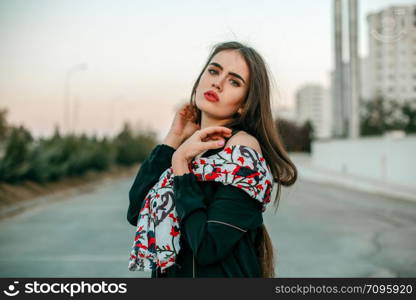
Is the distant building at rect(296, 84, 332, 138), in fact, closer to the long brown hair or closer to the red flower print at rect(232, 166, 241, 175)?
the long brown hair

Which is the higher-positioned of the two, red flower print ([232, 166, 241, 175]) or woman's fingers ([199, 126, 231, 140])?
woman's fingers ([199, 126, 231, 140])

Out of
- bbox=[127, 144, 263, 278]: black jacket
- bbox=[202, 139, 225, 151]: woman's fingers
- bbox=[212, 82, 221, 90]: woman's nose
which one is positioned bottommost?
bbox=[127, 144, 263, 278]: black jacket

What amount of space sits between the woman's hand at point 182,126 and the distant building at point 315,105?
185 metres

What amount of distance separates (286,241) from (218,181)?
635 cm

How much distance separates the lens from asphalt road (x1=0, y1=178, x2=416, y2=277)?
6.07 meters

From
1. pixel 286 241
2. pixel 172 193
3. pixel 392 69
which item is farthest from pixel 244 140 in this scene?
pixel 392 69

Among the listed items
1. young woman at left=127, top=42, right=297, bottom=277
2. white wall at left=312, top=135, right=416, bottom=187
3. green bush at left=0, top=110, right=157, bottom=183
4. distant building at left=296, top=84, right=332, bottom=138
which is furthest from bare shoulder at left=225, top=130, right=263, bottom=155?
distant building at left=296, top=84, right=332, bottom=138

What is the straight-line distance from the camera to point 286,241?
310 inches

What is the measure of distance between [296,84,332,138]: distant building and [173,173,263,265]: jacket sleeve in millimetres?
185860

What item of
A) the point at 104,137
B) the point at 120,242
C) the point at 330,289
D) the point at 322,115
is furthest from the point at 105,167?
the point at 322,115

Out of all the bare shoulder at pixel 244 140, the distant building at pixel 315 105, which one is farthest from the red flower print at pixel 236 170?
the distant building at pixel 315 105

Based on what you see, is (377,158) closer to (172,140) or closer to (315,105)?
(172,140)

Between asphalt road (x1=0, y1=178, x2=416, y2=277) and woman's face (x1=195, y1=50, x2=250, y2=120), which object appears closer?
woman's face (x1=195, y1=50, x2=250, y2=120)

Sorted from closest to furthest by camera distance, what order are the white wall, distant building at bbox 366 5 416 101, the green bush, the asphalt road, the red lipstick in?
the red lipstick
the asphalt road
the green bush
the white wall
distant building at bbox 366 5 416 101
